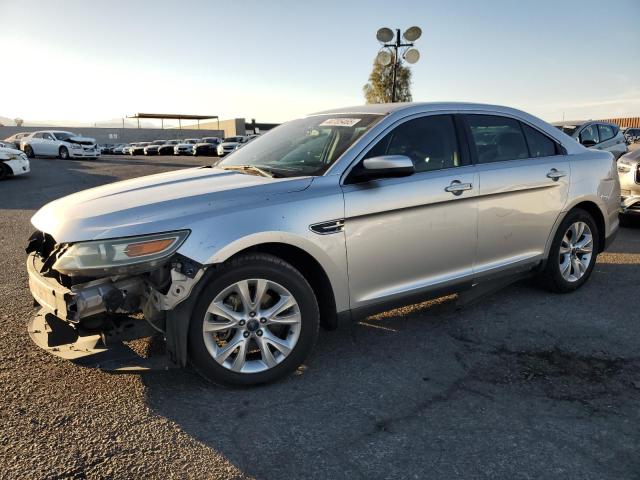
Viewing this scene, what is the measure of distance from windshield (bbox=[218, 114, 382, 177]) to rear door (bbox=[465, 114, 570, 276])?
1.02 metres

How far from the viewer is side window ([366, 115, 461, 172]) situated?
358cm

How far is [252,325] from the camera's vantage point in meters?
2.98

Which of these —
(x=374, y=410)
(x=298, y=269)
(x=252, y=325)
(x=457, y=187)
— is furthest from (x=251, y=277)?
(x=457, y=187)

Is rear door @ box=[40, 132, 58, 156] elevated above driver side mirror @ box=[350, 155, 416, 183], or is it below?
above

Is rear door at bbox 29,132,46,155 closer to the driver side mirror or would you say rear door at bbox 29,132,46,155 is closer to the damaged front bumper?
the damaged front bumper

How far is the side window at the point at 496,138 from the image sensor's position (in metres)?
4.00

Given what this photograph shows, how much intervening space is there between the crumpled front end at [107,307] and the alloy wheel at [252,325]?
256 millimetres

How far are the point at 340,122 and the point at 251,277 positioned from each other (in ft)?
5.16

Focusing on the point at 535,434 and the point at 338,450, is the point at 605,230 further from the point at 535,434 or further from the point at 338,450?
the point at 338,450

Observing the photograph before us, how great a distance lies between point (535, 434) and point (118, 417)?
2.18 metres

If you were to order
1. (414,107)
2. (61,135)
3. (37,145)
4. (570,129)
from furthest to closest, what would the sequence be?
(61,135), (37,145), (570,129), (414,107)

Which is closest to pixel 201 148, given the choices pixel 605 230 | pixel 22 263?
pixel 22 263

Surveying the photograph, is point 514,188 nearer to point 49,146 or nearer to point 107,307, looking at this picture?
point 107,307

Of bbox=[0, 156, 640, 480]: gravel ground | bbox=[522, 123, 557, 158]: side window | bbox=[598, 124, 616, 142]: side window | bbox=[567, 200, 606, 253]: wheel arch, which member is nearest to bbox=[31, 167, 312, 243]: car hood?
bbox=[0, 156, 640, 480]: gravel ground
